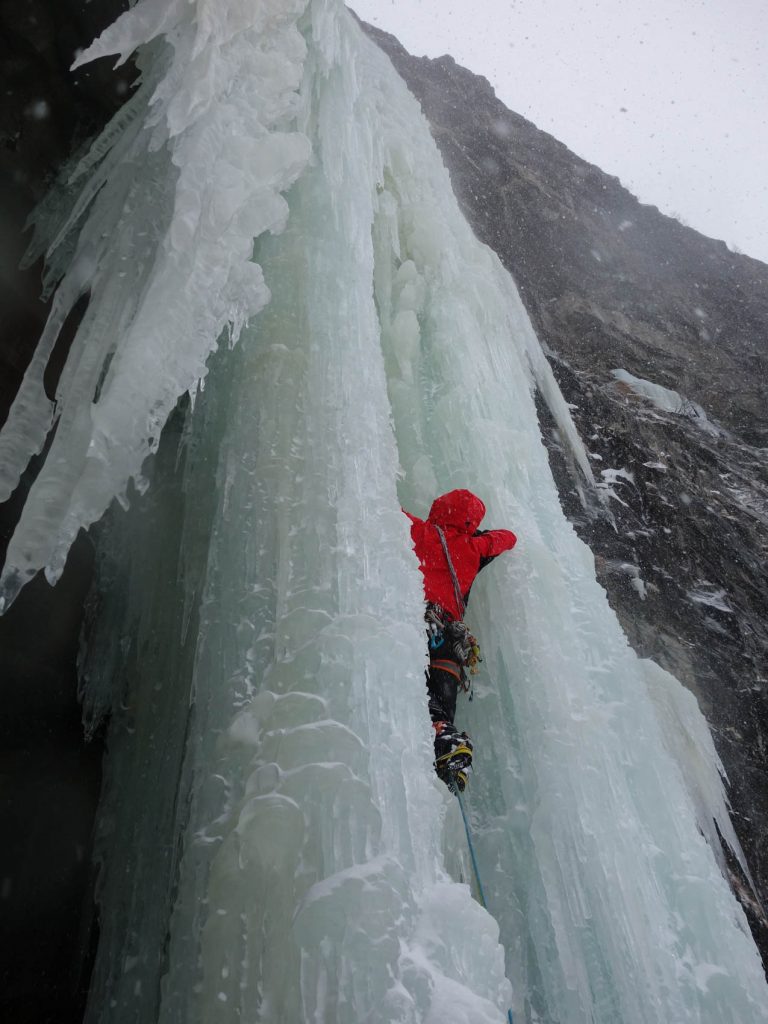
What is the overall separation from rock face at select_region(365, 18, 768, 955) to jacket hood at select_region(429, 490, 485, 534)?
4549 millimetres

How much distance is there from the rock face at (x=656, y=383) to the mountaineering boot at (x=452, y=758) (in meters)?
4.53

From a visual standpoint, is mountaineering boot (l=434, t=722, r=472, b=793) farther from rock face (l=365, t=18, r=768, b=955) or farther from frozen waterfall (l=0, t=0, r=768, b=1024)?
rock face (l=365, t=18, r=768, b=955)

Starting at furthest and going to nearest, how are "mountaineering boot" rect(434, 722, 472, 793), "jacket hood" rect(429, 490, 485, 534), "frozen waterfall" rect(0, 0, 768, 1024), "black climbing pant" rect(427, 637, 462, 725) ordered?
"jacket hood" rect(429, 490, 485, 534) < "black climbing pant" rect(427, 637, 462, 725) < "mountaineering boot" rect(434, 722, 472, 793) < "frozen waterfall" rect(0, 0, 768, 1024)

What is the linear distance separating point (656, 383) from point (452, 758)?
35.2 ft

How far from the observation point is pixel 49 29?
264 centimetres

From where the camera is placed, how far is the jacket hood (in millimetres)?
2975

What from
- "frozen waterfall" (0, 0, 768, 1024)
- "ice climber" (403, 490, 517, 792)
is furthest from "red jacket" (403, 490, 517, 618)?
"frozen waterfall" (0, 0, 768, 1024)

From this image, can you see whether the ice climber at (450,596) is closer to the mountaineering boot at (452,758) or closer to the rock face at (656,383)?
the mountaineering boot at (452,758)

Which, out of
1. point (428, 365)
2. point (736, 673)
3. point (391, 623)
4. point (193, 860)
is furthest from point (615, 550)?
point (193, 860)

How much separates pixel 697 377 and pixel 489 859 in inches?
444

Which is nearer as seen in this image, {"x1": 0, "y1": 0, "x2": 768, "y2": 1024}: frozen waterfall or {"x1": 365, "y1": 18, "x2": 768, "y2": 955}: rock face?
{"x1": 0, "y1": 0, "x2": 768, "y2": 1024}: frozen waterfall

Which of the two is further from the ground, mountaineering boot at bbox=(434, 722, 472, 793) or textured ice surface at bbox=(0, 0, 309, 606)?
textured ice surface at bbox=(0, 0, 309, 606)

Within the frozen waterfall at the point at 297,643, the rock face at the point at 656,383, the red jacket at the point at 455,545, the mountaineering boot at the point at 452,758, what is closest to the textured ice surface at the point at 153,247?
the frozen waterfall at the point at 297,643

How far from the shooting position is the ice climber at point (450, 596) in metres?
2.31
